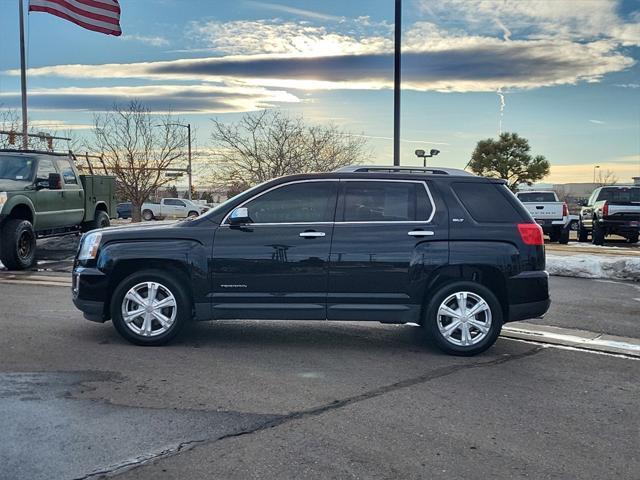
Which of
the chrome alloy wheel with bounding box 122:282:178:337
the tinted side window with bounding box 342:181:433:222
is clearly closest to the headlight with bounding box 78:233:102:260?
the chrome alloy wheel with bounding box 122:282:178:337

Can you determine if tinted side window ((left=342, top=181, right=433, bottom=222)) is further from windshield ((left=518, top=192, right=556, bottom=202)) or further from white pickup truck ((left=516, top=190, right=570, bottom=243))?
windshield ((left=518, top=192, right=556, bottom=202))

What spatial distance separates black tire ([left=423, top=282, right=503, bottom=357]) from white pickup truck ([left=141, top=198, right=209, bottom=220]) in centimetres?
4080

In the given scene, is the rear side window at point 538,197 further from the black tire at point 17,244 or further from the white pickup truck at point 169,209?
the white pickup truck at point 169,209

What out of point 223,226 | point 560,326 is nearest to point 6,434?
point 223,226

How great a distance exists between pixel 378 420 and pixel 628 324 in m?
4.92

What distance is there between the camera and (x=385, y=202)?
645 cm

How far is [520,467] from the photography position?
376cm

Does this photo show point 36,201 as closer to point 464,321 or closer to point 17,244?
point 17,244

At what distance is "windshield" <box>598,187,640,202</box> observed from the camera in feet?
73.3

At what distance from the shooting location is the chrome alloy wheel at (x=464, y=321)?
628 centimetres

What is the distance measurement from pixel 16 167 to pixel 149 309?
25.8 feet

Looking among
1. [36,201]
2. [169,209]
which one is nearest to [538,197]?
[36,201]

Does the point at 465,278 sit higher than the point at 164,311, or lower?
higher

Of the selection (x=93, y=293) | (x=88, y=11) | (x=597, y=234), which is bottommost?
(x=93, y=293)
